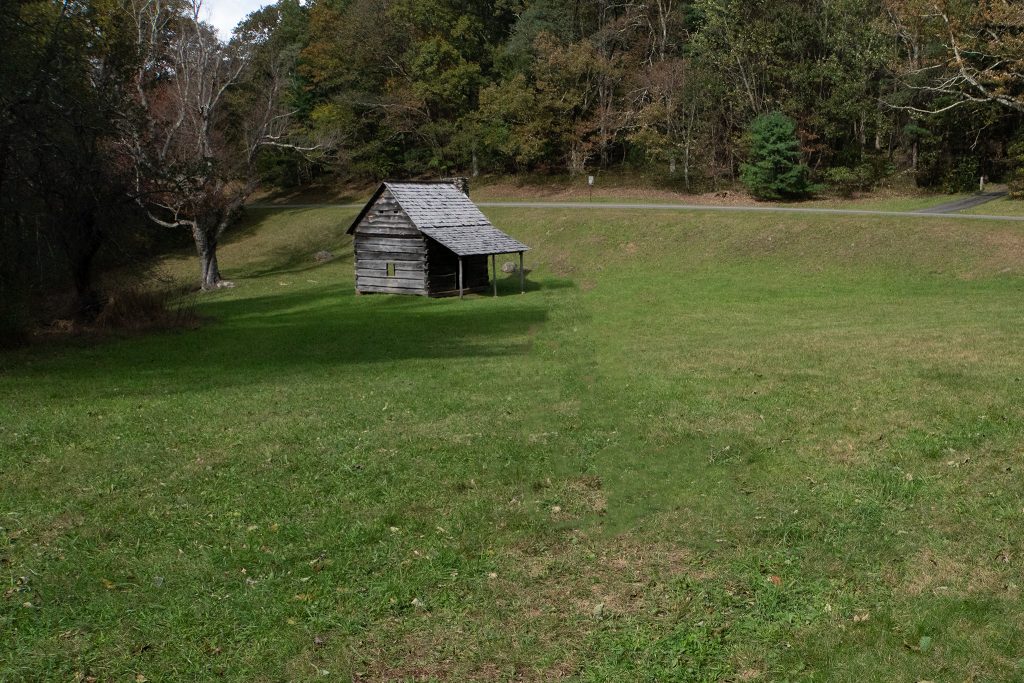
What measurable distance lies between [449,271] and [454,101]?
32364 mm

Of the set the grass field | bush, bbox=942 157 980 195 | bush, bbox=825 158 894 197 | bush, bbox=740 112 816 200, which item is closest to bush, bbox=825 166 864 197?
bush, bbox=825 158 894 197

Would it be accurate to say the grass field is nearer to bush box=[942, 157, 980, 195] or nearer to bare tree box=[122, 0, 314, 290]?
bush box=[942, 157, 980, 195]

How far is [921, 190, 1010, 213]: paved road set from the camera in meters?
41.8

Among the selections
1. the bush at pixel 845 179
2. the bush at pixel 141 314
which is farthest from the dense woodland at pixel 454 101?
the bush at pixel 141 314

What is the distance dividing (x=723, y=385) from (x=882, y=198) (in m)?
40.3

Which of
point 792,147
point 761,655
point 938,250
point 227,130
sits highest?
point 227,130

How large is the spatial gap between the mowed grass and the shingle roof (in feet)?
51.5

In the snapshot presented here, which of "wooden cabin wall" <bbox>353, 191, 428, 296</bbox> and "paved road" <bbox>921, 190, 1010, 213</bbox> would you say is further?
"paved road" <bbox>921, 190, 1010, 213</bbox>

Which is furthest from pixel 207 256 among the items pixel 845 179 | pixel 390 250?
pixel 845 179

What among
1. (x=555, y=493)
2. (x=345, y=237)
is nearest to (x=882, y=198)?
(x=345, y=237)

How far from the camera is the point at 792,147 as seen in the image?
4978 centimetres

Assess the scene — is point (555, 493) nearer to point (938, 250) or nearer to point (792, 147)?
point (938, 250)

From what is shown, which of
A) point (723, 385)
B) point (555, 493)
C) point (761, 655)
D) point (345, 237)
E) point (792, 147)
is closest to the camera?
point (761, 655)

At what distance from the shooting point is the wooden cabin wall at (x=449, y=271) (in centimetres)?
3666
